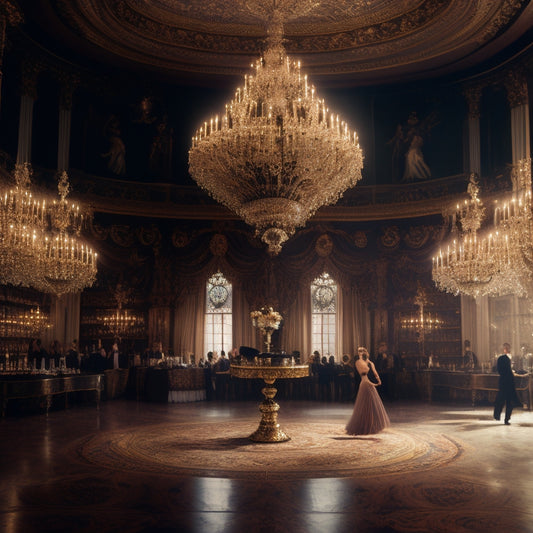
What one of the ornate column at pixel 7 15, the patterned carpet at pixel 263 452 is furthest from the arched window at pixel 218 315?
the ornate column at pixel 7 15

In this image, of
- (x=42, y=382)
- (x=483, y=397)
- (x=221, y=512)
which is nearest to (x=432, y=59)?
(x=483, y=397)

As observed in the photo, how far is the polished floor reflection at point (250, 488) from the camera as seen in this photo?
5.08m

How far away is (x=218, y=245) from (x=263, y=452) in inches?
356

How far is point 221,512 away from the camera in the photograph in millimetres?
5391

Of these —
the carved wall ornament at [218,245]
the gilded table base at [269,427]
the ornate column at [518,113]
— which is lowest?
the gilded table base at [269,427]

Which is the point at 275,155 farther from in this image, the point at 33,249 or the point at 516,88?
the point at 516,88

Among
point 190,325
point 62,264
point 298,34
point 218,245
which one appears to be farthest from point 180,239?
point 298,34

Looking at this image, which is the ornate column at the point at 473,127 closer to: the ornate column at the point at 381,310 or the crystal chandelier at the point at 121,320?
the ornate column at the point at 381,310

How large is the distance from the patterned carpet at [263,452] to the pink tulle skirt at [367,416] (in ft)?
0.65

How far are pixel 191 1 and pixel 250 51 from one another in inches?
96.8

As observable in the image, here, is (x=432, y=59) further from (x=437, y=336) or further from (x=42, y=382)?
(x=42, y=382)

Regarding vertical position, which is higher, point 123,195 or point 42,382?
point 123,195

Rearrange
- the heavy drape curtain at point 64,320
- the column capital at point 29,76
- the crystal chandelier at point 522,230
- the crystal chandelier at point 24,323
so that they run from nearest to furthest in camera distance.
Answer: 1. the crystal chandelier at point 522,230
2. the crystal chandelier at point 24,323
3. the column capital at point 29,76
4. the heavy drape curtain at point 64,320

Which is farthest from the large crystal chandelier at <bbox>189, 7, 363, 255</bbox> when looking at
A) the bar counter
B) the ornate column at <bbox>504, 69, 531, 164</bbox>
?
the ornate column at <bbox>504, 69, 531, 164</bbox>
